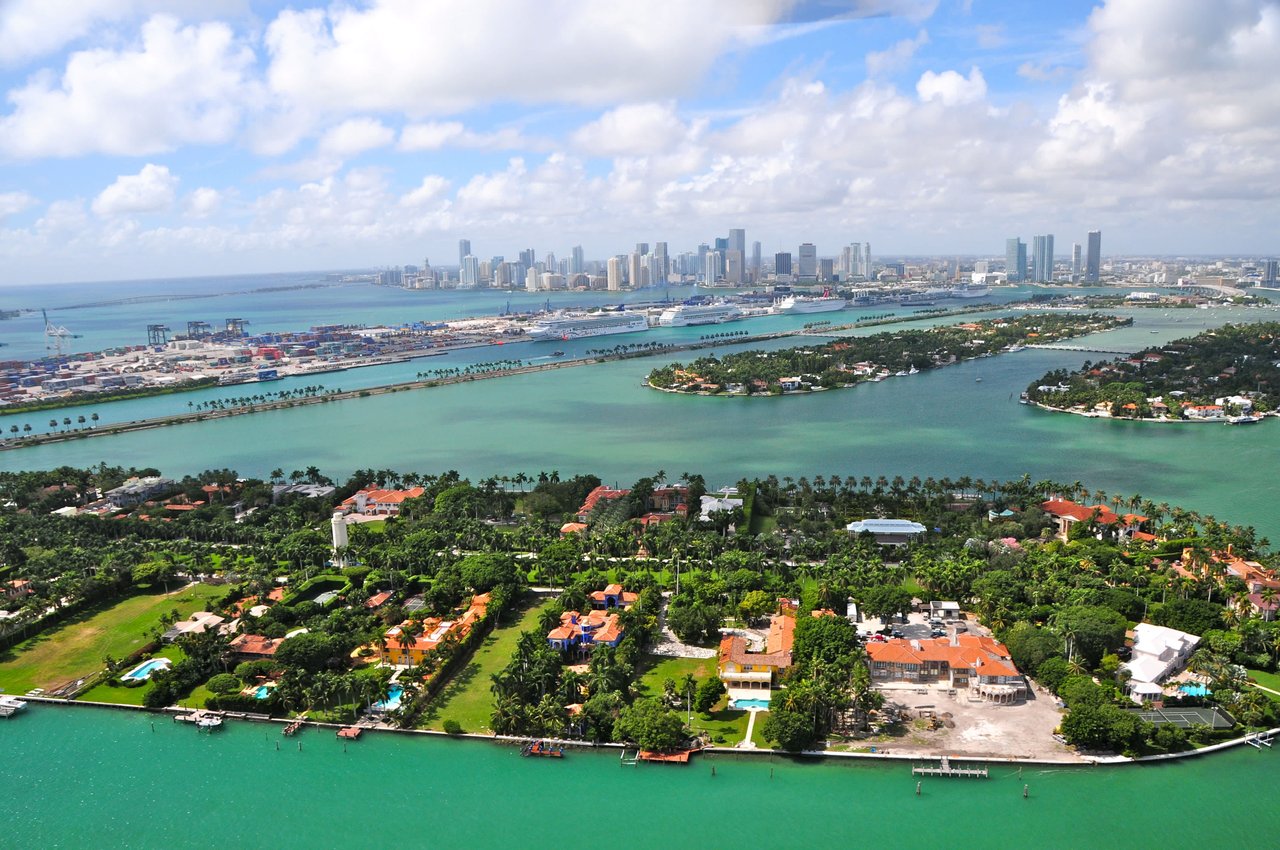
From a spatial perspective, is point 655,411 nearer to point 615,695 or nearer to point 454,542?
point 454,542

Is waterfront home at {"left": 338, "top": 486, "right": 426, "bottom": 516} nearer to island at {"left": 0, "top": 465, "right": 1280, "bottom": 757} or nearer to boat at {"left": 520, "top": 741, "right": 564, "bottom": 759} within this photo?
island at {"left": 0, "top": 465, "right": 1280, "bottom": 757}

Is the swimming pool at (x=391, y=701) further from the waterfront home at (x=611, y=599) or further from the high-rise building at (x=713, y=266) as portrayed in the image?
the high-rise building at (x=713, y=266)

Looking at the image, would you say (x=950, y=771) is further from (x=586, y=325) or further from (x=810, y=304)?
(x=810, y=304)

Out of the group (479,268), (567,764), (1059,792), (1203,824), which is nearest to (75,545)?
(567,764)

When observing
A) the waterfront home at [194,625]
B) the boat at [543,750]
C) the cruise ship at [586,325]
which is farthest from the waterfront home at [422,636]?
the cruise ship at [586,325]

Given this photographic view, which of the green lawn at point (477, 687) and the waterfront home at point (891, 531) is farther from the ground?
the waterfront home at point (891, 531)
